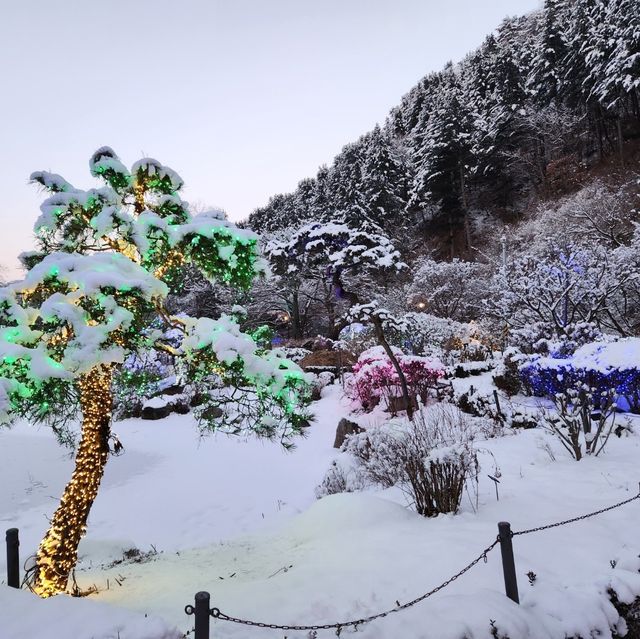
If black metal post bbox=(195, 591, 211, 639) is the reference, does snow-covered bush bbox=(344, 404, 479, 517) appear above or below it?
above

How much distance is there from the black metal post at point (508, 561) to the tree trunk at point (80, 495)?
327cm

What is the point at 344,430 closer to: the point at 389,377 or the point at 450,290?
the point at 389,377

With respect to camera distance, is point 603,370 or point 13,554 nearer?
point 13,554

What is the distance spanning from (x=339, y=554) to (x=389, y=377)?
28.7 feet

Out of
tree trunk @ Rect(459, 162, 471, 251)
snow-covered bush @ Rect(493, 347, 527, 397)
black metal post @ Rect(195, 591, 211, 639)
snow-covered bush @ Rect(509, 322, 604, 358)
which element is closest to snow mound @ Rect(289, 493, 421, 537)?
black metal post @ Rect(195, 591, 211, 639)

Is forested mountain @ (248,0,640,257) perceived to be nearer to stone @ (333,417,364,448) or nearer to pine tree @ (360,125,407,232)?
pine tree @ (360,125,407,232)

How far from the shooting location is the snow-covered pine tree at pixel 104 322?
2.70 meters

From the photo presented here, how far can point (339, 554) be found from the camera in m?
4.04

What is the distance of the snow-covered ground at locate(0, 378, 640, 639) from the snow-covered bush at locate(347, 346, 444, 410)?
4509 millimetres

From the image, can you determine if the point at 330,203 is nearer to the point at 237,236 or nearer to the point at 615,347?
the point at 615,347

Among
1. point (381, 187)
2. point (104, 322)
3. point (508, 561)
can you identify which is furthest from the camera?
point (381, 187)

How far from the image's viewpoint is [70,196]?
3629 millimetres

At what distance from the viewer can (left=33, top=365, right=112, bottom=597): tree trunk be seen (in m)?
3.50

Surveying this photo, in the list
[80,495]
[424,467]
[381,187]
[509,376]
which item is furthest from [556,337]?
[381,187]
